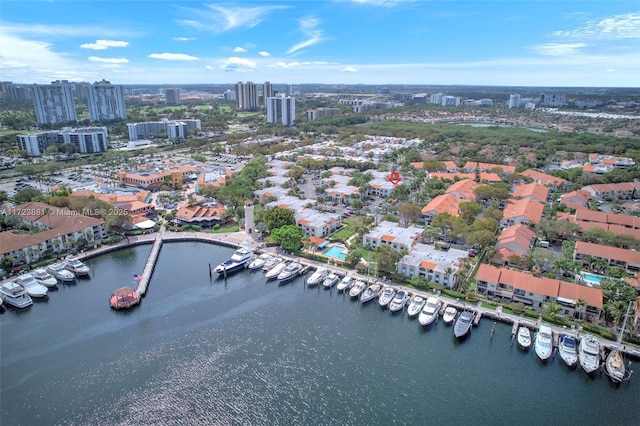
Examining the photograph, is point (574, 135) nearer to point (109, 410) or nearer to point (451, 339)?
point (451, 339)

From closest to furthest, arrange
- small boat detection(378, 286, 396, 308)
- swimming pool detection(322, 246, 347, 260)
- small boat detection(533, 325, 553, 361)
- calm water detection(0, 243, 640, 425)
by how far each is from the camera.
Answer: calm water detection(0, 243, 640, 425) < small boat detection(533, 325, 553, 361) < small boat detection(378, 286, 396, 308) < swimming pool detection(322, 246, 347, 260)

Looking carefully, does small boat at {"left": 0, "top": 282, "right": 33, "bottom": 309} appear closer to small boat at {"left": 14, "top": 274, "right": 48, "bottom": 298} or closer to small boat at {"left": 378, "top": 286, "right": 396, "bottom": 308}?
small boat at {"left": 14, "top": 274, "right": 48, "bottom": 298}

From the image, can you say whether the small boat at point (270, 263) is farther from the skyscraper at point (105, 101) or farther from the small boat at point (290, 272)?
the skyscraper at point (105, 101)

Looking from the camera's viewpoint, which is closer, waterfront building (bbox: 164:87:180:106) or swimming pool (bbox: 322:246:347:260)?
swimming pool (bbox: 322:246:347:260)

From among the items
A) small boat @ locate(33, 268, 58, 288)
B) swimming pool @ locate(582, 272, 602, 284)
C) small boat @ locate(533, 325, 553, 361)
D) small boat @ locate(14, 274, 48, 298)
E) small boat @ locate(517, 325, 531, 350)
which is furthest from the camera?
small boat @ locate(33, 268, 58, 288)

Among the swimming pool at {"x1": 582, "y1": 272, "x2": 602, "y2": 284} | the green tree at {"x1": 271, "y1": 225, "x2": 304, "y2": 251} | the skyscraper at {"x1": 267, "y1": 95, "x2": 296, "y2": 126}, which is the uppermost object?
the skyscraper at {"x1": 267, "y1": 95, "x2": 296, "y2": 126}

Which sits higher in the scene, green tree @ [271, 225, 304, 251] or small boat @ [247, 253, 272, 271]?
green tree @ [271, 225, 304, 251]

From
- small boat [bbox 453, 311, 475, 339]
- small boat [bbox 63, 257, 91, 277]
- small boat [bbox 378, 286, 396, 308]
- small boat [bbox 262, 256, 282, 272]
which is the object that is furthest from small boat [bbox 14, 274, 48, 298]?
small boat [bbox 453, 311, 475, 339]
